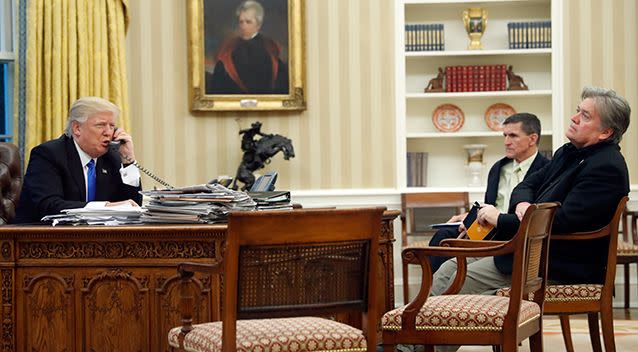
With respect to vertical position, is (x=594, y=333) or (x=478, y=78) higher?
(x=478, y=78)

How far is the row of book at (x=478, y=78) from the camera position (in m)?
7.86

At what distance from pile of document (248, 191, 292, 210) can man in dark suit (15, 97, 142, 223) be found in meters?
0.66

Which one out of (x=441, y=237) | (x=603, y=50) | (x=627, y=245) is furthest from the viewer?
(x=603, y=50)

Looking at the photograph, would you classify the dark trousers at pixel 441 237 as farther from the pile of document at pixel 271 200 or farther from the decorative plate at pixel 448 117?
the decorative plate at pixel 448 117

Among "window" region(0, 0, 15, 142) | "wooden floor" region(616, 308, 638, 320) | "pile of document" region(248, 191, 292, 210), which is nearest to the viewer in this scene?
"pile of document" region(248, 191, 292, 210)

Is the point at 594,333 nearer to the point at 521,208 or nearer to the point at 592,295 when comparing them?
the point at 592,295

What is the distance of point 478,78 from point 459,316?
4551mm

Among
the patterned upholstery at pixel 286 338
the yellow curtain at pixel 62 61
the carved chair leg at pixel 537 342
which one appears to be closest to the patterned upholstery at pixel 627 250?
the carved chair leg at pixel 537 342

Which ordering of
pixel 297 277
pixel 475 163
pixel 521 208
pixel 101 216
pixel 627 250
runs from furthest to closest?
pixel 475 163 → pixel 627 250 → pixel 521 208 → pixel 101 216 → pixel 297 277

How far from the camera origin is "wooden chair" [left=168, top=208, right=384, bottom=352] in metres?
2.98

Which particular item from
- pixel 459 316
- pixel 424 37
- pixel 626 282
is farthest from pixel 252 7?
pixel 459 316

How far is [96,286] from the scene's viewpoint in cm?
392

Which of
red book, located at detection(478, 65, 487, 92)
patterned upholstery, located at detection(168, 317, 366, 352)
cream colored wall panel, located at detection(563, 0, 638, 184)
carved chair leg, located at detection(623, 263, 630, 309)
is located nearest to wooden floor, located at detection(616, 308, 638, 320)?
carved chair leg, located at detection(623, 263, 630, 309)

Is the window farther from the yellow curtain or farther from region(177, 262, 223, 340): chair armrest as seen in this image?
region(177, 262, 223, 340): chair armrest
